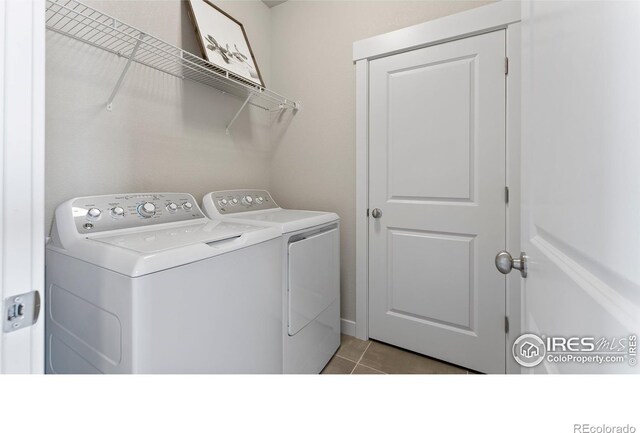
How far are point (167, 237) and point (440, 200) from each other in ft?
5.20

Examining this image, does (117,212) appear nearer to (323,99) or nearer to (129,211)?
(129,211)

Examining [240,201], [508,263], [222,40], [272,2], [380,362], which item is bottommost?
[380,362]

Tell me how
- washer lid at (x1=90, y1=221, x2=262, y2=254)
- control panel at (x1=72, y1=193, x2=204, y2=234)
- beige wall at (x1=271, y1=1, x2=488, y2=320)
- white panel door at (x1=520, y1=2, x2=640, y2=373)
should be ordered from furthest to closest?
beige wall at (x1=271, y1=1, x2=488, y2=320)
control panel at (x1=72, y1=193, x2=204, y2=234)
washer lid at (x1=90, y1=221, x2=262, y2=254)
white panel door at (x1=520, y1=2, x2=640, y2=373)

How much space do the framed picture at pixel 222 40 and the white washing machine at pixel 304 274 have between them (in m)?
0.82

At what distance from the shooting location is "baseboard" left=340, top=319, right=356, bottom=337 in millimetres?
2115

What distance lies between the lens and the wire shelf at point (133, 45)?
3.77 ft

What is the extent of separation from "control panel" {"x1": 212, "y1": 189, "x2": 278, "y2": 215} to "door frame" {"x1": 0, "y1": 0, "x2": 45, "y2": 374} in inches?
48.0

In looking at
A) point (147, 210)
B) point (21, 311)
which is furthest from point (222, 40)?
point (21, 311)

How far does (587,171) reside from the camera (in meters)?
0.39

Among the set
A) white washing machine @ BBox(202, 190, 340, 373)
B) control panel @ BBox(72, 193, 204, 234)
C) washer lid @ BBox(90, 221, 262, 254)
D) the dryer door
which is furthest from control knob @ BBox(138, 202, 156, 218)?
the dryer door

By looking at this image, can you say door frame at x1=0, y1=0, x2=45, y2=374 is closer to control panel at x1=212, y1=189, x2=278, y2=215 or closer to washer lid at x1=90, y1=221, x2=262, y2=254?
washer lid at x1=90, y1=221, x2=262, y2=254
